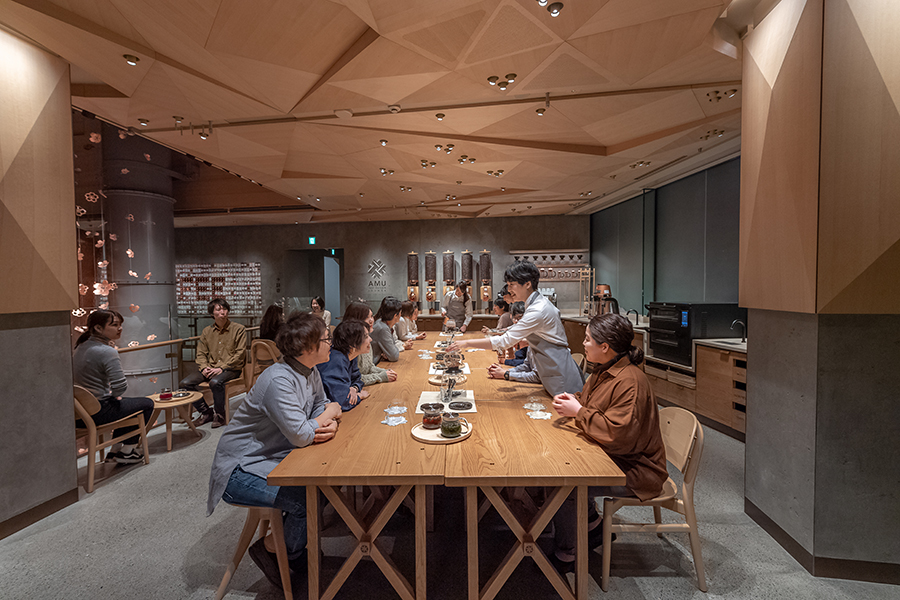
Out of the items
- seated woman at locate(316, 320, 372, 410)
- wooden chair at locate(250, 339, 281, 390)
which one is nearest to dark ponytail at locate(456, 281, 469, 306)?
wooden chair at locate(250, 339, 281, 390)

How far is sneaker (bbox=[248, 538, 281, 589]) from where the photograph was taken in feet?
6.33

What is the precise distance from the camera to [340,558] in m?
2.24

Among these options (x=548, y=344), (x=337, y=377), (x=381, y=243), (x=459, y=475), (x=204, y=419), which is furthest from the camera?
(x=381, y=243)

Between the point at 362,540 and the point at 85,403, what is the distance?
277cm

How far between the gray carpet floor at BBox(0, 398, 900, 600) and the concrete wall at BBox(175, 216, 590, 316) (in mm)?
7636

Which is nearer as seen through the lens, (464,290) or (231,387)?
(231,387)

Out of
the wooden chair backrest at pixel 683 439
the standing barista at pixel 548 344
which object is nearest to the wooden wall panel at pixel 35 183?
the standing barista at pixel 548 344

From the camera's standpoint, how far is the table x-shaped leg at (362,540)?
5.41 ft

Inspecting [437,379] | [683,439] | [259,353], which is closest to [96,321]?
[259,353]

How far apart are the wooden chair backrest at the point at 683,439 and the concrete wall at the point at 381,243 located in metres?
7.68

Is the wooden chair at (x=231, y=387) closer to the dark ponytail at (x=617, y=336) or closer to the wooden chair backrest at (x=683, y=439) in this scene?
the dark ponytail at (x=617, y=336)

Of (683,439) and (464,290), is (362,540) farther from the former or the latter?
(464,290)

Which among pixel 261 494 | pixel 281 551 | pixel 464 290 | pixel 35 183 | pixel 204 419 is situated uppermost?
pixel 35 183

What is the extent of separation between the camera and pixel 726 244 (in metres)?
5.55
